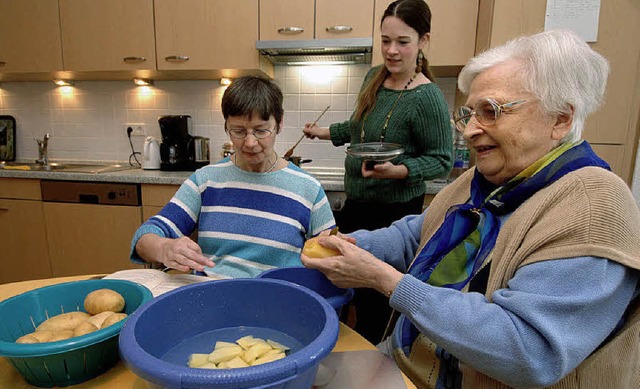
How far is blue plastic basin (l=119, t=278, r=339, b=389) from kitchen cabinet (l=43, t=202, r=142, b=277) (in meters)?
1.87

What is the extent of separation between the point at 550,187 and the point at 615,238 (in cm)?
15

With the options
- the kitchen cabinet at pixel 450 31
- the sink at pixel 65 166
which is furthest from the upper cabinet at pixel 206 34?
the sink at pixel 65 166

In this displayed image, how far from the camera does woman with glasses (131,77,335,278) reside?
1164 millimetres

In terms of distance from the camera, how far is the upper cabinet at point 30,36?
98.5 inches

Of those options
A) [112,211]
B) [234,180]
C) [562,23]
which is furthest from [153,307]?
[562,23]

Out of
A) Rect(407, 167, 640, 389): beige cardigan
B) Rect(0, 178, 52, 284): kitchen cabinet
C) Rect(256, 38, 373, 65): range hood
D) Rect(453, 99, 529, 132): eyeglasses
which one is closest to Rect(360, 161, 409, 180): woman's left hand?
Rect(453, 99, 529, 132): eyeglasses

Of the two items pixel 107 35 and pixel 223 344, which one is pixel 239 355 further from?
pixel 107 35

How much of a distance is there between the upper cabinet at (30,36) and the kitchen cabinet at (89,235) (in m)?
1.01

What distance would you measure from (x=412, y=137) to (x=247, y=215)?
2.71 feet

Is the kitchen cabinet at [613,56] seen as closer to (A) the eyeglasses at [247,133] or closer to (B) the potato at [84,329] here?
(A) the eyeglasses at [247,133]

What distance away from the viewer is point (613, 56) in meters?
1.82

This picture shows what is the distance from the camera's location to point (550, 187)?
729mm

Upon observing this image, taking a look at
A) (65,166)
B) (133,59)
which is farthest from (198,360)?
(65,166)

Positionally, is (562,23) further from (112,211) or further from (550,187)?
(112,211)
